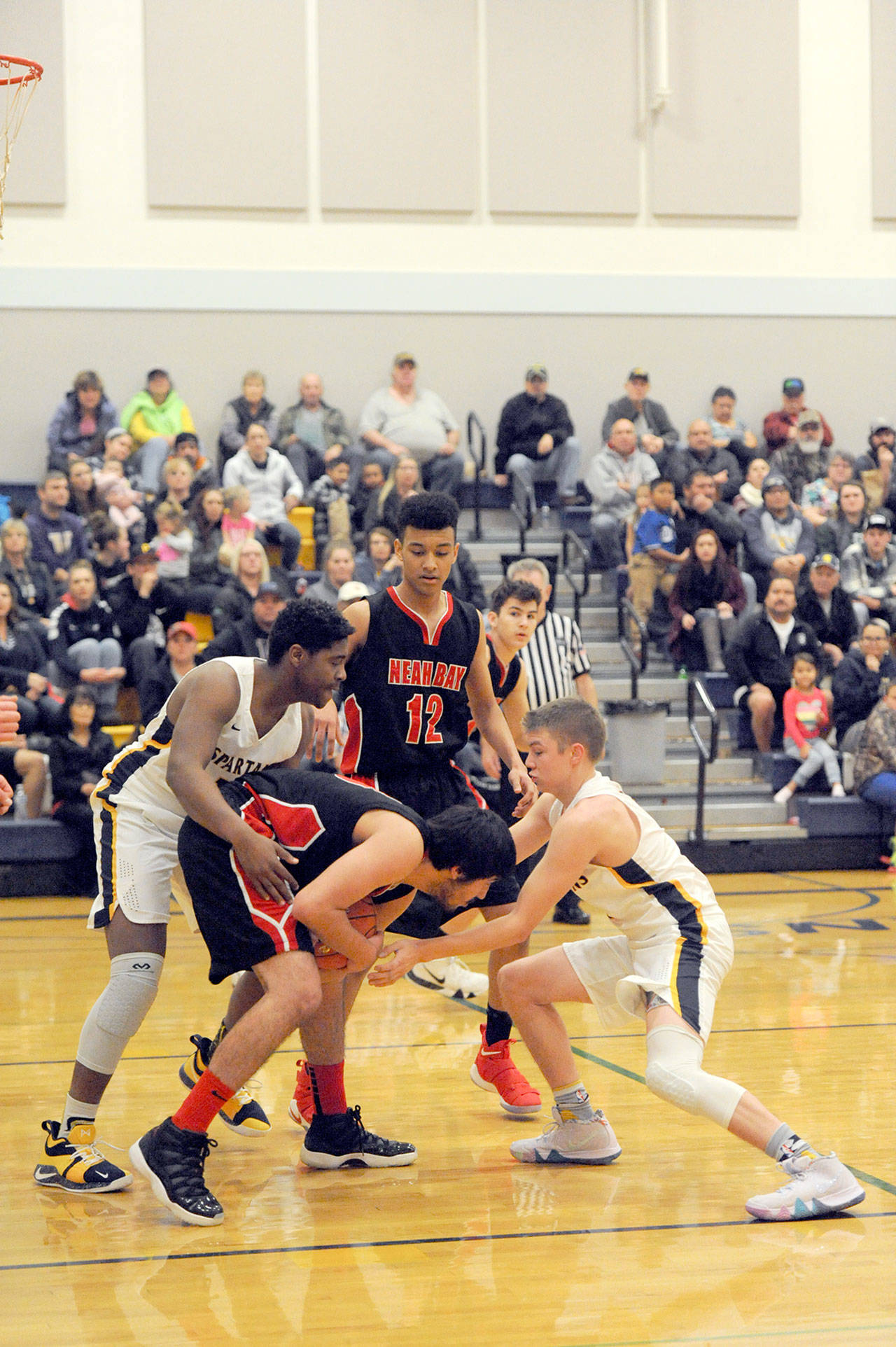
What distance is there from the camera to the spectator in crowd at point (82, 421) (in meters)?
12.3

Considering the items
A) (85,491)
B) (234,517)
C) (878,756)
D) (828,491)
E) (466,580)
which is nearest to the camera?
(878,756)

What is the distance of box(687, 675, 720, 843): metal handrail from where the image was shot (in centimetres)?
934

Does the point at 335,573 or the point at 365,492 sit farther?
the point at 365,492

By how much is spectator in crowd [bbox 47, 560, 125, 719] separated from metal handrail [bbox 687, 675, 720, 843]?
3758mm

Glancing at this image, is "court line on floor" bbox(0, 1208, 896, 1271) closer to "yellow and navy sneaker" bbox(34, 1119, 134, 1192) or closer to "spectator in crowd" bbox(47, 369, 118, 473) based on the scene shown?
"yellow and navy sneaker" bbox(34, 1119, 134, 1192)

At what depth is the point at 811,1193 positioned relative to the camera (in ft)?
11.0

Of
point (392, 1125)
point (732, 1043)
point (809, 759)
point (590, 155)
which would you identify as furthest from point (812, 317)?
point (392, 1125)

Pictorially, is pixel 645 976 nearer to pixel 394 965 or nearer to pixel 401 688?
pixel 394 965

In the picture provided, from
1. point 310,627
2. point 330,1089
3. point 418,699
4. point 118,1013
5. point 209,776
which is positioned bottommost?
point 330,1089

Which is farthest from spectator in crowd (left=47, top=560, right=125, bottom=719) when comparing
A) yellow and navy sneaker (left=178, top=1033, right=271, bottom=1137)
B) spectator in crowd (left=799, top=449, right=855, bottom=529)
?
spectator in crowd (left=799, top=449, right=855, bottom=529)

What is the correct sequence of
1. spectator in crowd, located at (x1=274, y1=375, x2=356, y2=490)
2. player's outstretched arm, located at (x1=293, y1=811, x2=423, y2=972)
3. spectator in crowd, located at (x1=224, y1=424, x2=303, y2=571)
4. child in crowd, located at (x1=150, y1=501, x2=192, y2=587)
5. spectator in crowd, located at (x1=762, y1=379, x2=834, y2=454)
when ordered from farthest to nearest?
1. spectator in crowd, located at (x1=762, y1=379, x2=834, y2=454)
2. spectator in crowd, located at (x1=274, y1=375, x2=356, y2=490)
3. spectator in crowd, located at (x1=224, y1=424, x2=303, y2=571)
4. child in crowd, located at (x1=150, y1=501, x2=192, y2=587)
5. player's outstretched arm, located at (x1=293, y1=811, x2=423, y2=972)

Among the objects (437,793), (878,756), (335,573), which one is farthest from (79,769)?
(878,756)

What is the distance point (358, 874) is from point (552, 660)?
3699mm

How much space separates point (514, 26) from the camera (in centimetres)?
1408
